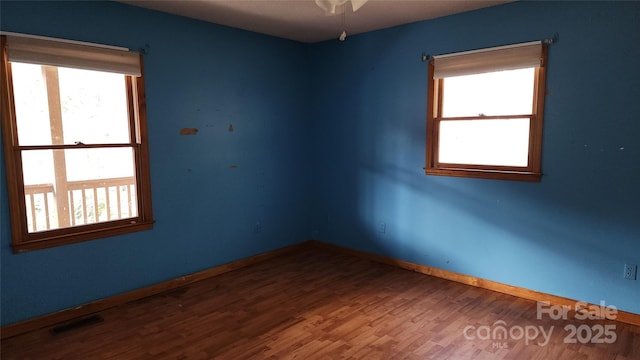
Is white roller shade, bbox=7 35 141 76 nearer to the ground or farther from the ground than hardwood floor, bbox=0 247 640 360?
farther from the ground

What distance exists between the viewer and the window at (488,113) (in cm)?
324

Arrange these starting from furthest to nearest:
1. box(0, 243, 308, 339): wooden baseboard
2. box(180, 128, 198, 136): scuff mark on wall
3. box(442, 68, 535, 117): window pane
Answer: box(180, 128, 198, 136): scuff mark on wall < box(442, 68, 535, 117): window pane < box(0, 243, 308, 339): wooden baseboard

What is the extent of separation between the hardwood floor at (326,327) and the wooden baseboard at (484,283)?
3.0 inches

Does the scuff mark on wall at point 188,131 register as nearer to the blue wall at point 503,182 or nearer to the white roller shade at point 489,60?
the blue wall at point 503,182

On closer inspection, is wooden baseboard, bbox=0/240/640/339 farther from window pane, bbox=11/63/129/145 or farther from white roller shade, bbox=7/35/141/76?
white roller shade, bbox=7/35/141/76

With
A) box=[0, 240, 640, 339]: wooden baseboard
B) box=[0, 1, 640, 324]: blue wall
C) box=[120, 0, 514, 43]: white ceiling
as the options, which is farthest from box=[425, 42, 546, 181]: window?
box=[0, 240, 640, 339]: wooden baseboard

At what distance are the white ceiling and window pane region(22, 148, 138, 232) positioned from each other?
4.26ft

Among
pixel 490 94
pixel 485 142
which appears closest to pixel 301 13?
pixel 490 94

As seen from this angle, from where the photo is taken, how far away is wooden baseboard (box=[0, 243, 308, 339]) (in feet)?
9.30

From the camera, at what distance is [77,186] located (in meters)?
3.17

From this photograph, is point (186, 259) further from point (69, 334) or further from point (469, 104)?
point (469, 104)

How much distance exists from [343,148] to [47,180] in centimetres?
286

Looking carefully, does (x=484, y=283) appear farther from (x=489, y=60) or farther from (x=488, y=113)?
(x=489, y=60)

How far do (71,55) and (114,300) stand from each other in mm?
1948
